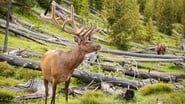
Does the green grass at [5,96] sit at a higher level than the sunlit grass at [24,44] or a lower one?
lower

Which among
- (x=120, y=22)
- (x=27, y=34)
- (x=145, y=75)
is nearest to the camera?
(x=145, y=75)

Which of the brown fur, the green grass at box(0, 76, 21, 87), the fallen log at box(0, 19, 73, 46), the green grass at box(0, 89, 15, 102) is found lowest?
the green grass at box(0, 89, 15, 102)

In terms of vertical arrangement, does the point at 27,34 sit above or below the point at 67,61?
above

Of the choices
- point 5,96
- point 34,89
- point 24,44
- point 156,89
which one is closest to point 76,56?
point 5,96

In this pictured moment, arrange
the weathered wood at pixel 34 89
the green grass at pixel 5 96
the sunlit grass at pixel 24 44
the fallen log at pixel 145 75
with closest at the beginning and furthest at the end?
the green grass at pixel 5 96 → the weathered wood at pixel 34 89 → the fallen log at pixel 145 75 → the sunlit grass at pixel 24 44

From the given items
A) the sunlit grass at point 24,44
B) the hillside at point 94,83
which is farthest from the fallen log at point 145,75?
the sunlit grass at point 24,44

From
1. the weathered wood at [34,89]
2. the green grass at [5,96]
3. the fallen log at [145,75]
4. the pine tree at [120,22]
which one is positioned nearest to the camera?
the green grass at [5,96]

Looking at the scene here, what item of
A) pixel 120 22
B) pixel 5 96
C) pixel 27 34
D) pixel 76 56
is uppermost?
pixel 120 22

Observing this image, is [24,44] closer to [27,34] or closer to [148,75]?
[27,34]

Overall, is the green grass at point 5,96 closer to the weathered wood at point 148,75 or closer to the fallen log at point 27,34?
the weathered wood at point 148,75

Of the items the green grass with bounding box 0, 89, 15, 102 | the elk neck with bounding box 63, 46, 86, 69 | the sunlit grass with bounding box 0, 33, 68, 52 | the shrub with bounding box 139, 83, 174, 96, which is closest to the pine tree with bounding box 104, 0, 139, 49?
the sunlit grass with bounding box 0, 33, 68, 52

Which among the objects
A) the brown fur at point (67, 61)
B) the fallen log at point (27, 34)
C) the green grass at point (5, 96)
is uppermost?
the fallen log at point (27, 34)

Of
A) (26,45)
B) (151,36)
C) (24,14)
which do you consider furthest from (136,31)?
(26,45)

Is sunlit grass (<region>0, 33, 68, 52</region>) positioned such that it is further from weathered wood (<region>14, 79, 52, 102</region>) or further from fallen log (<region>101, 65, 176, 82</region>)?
weathered wood (<region>14, 79, 52, 102</region>)
